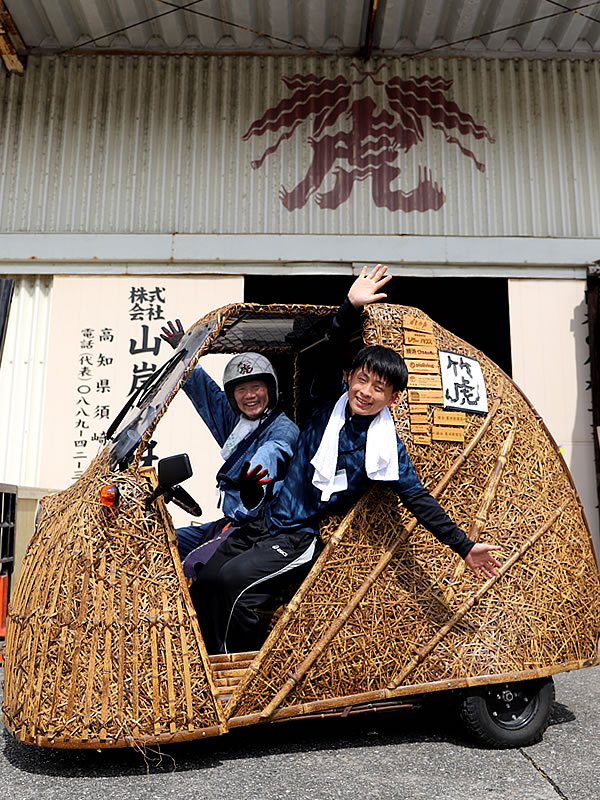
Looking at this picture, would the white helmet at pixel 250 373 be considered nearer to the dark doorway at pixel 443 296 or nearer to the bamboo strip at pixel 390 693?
the bamboo strip at pixel 390 693

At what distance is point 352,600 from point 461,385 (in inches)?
48.8

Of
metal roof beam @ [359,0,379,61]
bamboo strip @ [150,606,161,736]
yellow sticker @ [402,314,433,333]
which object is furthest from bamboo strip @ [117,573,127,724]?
metal roof beam @ [359,0,379,61]

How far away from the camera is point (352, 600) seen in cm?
312

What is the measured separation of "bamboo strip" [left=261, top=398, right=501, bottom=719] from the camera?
9.82 ft

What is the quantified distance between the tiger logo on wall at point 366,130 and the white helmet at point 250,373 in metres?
4.33

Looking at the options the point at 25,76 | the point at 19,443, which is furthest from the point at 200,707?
the point at 25,76

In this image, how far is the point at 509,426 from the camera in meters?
3.60

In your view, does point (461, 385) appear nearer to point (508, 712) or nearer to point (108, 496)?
point (508, 712)

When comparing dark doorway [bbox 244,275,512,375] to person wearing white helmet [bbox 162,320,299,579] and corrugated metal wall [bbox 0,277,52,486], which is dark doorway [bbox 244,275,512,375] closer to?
corrugated metal wall [bbox 0,277,52,486]

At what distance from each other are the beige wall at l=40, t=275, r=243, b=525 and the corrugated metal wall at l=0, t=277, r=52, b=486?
0.21 metres

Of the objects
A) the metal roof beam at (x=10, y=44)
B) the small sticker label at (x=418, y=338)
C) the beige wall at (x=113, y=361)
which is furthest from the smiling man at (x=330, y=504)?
the metal roof beam at (x=10, y=44)

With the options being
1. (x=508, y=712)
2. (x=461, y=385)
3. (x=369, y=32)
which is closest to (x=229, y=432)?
(x=461, y=385)

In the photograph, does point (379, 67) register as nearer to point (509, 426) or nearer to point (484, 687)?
point (509, 426)

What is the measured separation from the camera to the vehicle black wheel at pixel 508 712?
10.5ft
